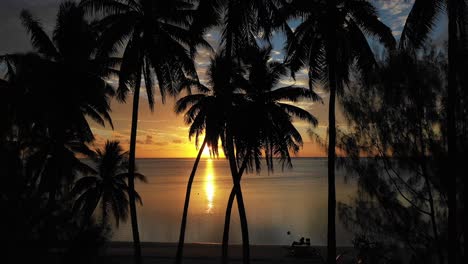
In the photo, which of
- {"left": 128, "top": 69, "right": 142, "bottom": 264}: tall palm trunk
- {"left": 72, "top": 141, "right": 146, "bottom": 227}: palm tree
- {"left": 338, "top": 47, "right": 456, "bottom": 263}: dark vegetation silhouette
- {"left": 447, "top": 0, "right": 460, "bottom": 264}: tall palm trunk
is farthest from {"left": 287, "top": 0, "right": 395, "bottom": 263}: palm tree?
{"left": 72, "top": 141, "right": 146, "bottom": 227}: palm tree

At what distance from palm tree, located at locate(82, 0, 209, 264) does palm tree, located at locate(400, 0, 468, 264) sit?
22.9 ft

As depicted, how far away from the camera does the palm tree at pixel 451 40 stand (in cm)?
1123

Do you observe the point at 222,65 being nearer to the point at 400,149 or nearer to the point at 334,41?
the point at 334,41

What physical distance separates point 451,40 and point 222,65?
25.7 ft

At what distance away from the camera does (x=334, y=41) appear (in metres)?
14.0

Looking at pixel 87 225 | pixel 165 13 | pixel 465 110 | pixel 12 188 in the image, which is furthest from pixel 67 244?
pixel 465 110

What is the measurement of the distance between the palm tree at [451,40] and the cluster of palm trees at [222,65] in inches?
1.2

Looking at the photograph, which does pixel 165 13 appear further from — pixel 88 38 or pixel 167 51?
pixel 88 38

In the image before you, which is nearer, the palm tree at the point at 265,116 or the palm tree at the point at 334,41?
the palm tree at the point at 334,41

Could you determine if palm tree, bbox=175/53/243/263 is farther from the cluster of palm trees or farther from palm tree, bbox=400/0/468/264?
palm tree, bbox=400/0/468/264

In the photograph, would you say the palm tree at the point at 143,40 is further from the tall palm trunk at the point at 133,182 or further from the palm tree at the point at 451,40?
the palm tree at the point at 451,40

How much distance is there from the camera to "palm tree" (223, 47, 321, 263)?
53.4 ft

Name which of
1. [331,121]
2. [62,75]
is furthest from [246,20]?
[62,75]

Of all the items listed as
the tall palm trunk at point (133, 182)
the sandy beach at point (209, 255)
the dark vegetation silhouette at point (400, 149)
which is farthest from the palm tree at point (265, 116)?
the sandy beach at point (209, 255)
